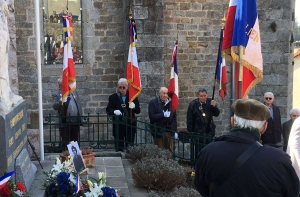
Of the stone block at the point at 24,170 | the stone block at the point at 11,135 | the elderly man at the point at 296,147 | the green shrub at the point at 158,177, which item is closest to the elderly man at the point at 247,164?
the elderly man at the point at 296,147

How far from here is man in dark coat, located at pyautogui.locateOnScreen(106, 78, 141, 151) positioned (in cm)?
814

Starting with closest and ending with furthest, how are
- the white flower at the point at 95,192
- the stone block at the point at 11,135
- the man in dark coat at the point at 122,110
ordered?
the stone block at the point at 11,135, the white flower at the point at 95,192, the man in dark coat at the point at 122,110

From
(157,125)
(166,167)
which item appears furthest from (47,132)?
(166,167)

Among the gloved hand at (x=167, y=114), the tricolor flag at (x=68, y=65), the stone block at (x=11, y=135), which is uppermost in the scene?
the tricolor flag at (x=68, y=65)

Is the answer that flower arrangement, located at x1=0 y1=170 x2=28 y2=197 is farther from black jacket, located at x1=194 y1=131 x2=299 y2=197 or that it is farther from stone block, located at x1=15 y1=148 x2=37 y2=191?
black jacket, located at x1=194 y1=131 x2=299 y2=197

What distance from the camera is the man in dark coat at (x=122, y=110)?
814 centimetres

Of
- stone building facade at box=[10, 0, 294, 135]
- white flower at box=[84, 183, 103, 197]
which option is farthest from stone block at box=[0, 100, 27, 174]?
stone building facade at box=[10, 0, 294, 135]

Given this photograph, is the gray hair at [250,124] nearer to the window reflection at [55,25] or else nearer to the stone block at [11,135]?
the stone block at [11,135]

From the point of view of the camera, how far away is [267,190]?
2688 millimetres

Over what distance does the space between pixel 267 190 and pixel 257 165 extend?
0.60 ft

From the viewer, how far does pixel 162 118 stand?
805 cm

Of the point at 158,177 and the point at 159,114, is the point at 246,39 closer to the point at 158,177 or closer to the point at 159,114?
the point at 158,177

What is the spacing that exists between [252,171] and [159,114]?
5328 mm

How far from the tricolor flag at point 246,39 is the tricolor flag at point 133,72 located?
9.09 ft
